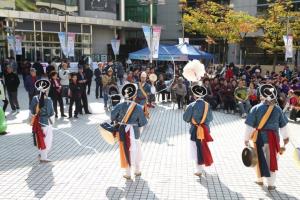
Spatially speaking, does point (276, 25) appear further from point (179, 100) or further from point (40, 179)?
point (40, 179)

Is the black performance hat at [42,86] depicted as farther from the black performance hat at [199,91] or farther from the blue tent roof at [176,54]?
the blue tent roof at [176,54]

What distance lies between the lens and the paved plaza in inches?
238

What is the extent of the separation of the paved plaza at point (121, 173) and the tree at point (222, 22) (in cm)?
1849

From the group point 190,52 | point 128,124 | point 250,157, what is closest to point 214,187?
point 250,157

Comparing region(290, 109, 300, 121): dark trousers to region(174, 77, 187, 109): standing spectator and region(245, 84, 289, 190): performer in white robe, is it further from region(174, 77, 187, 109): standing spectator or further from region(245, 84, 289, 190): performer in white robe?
region(245, 84, 289, 190): performer in white robe

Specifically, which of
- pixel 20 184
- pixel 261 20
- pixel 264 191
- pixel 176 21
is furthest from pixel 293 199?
pixel 176 21

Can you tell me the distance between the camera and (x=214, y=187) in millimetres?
6309

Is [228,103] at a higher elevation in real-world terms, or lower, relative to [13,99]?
lower

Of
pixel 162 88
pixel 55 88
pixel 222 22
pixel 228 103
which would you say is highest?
pixel 222 22

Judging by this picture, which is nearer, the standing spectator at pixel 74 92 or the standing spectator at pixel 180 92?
the standing spectator at pixel 74 92

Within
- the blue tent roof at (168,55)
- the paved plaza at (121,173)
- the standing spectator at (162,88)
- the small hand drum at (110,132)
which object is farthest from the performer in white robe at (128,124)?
the blue tent roof at (168,55)

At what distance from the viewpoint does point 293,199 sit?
5.79 meters

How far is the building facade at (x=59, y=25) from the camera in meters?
29.8

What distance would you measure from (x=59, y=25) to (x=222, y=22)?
14308 mm
